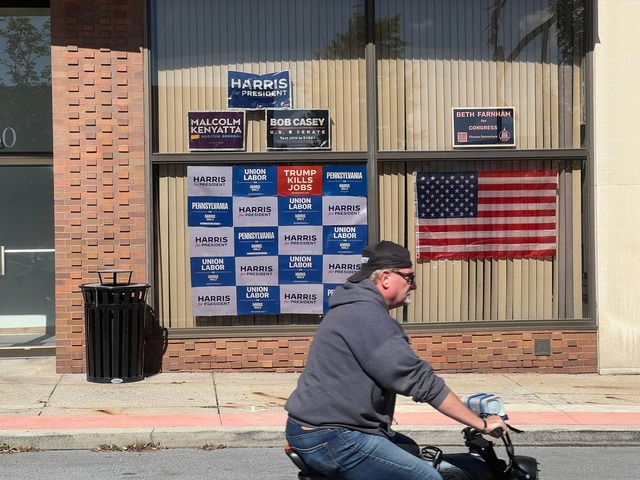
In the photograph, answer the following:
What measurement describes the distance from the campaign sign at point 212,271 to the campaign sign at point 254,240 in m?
0.18

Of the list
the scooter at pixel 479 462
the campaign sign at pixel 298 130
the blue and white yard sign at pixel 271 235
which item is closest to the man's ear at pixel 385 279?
the scooter at pixel 479 462

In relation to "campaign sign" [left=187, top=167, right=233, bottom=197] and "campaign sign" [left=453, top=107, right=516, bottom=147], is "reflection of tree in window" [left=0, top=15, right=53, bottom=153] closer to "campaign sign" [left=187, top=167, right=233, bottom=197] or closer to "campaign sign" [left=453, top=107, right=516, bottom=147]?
"campaign sign" [left=187, top=167, right=233, bottom=197]

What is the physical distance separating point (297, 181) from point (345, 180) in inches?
21.5

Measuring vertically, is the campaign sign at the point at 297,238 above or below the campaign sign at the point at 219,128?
below

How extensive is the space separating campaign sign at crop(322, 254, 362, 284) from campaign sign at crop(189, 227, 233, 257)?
1082 millimetres

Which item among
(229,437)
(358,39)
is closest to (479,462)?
(229,437)

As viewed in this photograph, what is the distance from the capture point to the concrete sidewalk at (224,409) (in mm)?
8422

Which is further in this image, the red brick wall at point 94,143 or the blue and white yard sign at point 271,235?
the blue and white yard sign at point 271,235

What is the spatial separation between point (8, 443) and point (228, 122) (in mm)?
4663

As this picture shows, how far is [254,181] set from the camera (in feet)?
37.8

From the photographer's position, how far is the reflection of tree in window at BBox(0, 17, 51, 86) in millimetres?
12250

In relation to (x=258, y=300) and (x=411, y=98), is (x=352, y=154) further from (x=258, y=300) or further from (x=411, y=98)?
(x=258, y=300)

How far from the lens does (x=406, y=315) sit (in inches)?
465

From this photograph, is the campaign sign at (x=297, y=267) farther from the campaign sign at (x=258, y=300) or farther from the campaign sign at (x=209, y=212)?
the campaign sign at (x=209, y=212)
